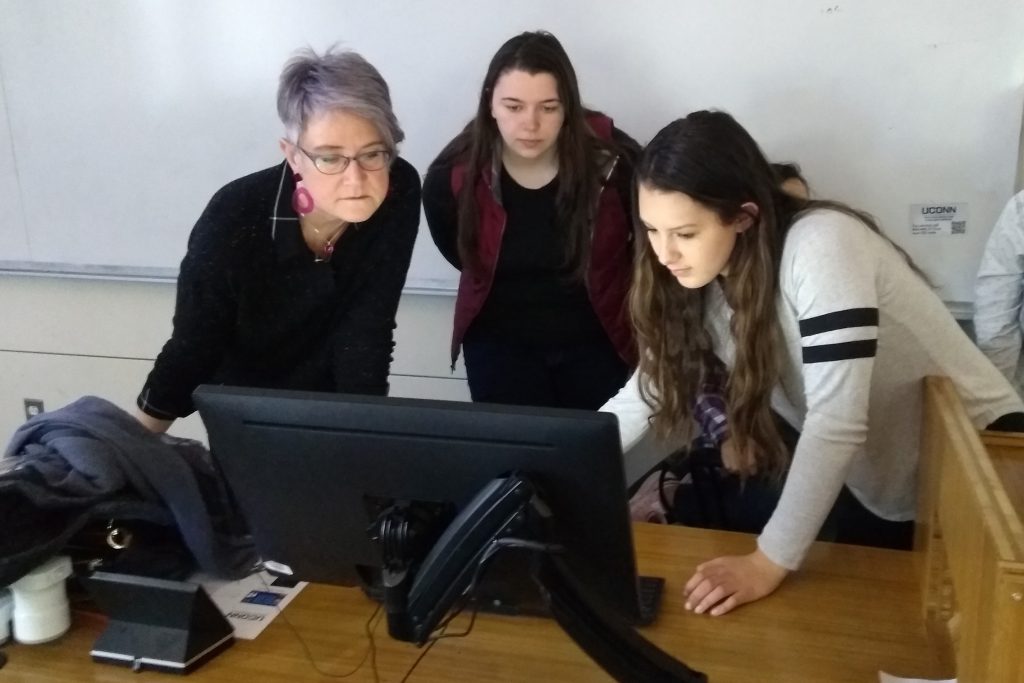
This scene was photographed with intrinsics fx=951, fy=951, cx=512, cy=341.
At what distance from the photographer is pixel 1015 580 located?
2.60ft

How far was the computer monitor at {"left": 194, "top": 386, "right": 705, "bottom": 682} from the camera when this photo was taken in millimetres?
934

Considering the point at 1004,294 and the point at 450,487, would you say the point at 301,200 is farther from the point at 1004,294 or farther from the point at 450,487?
the point at 1004,294

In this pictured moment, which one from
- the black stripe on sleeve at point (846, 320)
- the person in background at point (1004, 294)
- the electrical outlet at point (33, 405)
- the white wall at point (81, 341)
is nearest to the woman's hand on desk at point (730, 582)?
the black stripe on sleeve at point (846, 320)

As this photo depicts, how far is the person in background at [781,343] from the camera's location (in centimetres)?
130

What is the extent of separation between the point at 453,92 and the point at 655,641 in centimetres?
148

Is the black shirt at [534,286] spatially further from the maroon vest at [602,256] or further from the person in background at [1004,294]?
the person in background at [1004,294]

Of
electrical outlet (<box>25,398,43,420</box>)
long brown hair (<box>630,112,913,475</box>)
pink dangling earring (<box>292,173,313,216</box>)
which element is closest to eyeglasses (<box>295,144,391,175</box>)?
pink dangling earring (<box>292,173,313,216</box>)

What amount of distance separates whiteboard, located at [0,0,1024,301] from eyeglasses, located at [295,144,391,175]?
2.55ft

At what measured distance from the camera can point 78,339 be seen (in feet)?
9.02

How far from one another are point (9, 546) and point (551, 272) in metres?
1.23

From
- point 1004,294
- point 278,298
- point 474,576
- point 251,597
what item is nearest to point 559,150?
point 278,298

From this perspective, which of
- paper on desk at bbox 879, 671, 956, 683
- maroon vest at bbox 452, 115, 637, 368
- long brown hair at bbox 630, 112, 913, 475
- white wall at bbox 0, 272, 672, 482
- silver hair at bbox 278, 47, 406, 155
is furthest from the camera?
white wall at bbox 0, 272, 672, 482

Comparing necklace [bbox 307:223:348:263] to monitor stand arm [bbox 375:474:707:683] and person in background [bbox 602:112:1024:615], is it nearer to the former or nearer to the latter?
person in background [bbox 602:112:1024:615]

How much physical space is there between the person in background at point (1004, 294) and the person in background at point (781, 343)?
1.60ft
